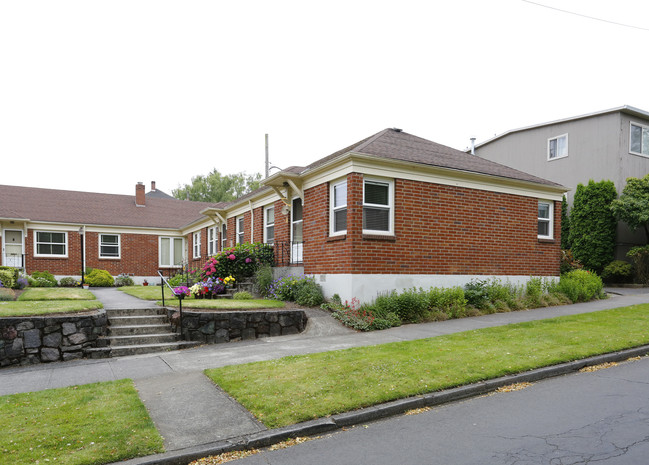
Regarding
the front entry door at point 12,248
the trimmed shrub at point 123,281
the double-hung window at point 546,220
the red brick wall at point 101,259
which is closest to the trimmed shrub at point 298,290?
the double-hung window at point 546,220

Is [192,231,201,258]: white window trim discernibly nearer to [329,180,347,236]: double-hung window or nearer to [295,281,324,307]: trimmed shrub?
[295,281,324,307]: trimmed shrub

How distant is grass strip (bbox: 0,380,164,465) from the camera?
4.11 metres

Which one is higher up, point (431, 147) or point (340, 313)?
point (431, 147)

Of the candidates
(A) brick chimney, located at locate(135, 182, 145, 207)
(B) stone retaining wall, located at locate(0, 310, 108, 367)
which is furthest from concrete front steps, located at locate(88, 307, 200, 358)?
(A) brick chimney, located at locate(135, 182, 145, 207)

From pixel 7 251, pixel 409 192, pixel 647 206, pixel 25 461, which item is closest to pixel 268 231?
pixel 409 192

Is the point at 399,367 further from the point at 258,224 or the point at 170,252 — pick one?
the point at 170,252

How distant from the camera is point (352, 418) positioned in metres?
5.02

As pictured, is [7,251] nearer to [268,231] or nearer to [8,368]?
[268,231]

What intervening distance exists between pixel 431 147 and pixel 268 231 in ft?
21.8

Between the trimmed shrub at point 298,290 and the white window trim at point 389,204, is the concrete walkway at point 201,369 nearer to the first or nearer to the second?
the trimmed shrub at point 298,290

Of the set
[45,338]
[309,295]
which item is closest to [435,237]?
[309,295]

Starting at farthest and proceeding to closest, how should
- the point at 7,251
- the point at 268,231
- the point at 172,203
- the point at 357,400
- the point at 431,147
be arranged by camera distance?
the point at 172,203
the point at 7,251
the point at 268,231
the point at 431,147
the point at 357,400

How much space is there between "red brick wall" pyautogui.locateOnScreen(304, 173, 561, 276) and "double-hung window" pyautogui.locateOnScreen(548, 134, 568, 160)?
27.8ft

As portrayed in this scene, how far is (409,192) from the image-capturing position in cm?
1223
